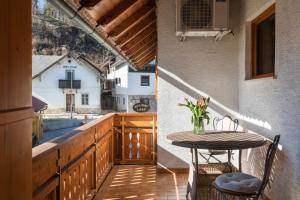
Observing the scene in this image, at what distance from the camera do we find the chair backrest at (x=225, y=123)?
398 cm

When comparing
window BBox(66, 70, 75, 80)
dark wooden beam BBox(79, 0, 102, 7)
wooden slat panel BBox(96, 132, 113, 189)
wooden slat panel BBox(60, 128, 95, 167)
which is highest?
window BBox(66, 70, 75, 80)

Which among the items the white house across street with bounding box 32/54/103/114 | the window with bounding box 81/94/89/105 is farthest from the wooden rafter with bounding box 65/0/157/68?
the window with bounding box 81/94/89/105

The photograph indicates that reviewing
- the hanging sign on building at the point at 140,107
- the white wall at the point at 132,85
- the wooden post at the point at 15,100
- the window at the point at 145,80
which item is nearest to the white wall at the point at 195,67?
the hanging sign on building at the point at 140,107

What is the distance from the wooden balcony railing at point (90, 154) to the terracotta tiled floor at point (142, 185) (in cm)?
16

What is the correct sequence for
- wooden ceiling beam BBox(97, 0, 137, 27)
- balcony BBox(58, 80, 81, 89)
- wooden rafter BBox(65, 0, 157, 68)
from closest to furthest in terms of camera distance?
wooden rafter BBox(65, 0, 157, 68) < wooden ceiling beam BBox(97, 0, 137, 27) < balcony BBox(58, 80, 81, 89)

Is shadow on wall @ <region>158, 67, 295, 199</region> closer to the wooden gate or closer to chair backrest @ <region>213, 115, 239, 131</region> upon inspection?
chair backrest @ <region>213, 115, 239, 131</region>

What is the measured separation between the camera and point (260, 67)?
3.74m

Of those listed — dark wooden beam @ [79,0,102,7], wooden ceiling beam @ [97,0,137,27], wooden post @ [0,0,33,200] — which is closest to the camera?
wooden post @ [0,0,33,200]

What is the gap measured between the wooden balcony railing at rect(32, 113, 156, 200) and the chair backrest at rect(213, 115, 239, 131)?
1.15m

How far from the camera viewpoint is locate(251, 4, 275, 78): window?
3275mm

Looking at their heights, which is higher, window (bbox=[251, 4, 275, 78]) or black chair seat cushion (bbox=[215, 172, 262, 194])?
window (bbox=[251, 4, 275, 78])

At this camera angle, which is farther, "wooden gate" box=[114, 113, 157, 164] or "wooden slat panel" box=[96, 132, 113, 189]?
"wooden gate" box=[114, 113, 157, 164]

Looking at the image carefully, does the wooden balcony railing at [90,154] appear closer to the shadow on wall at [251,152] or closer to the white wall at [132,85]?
the shadow on wall at [251,152]

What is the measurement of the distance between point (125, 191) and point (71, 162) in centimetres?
145
